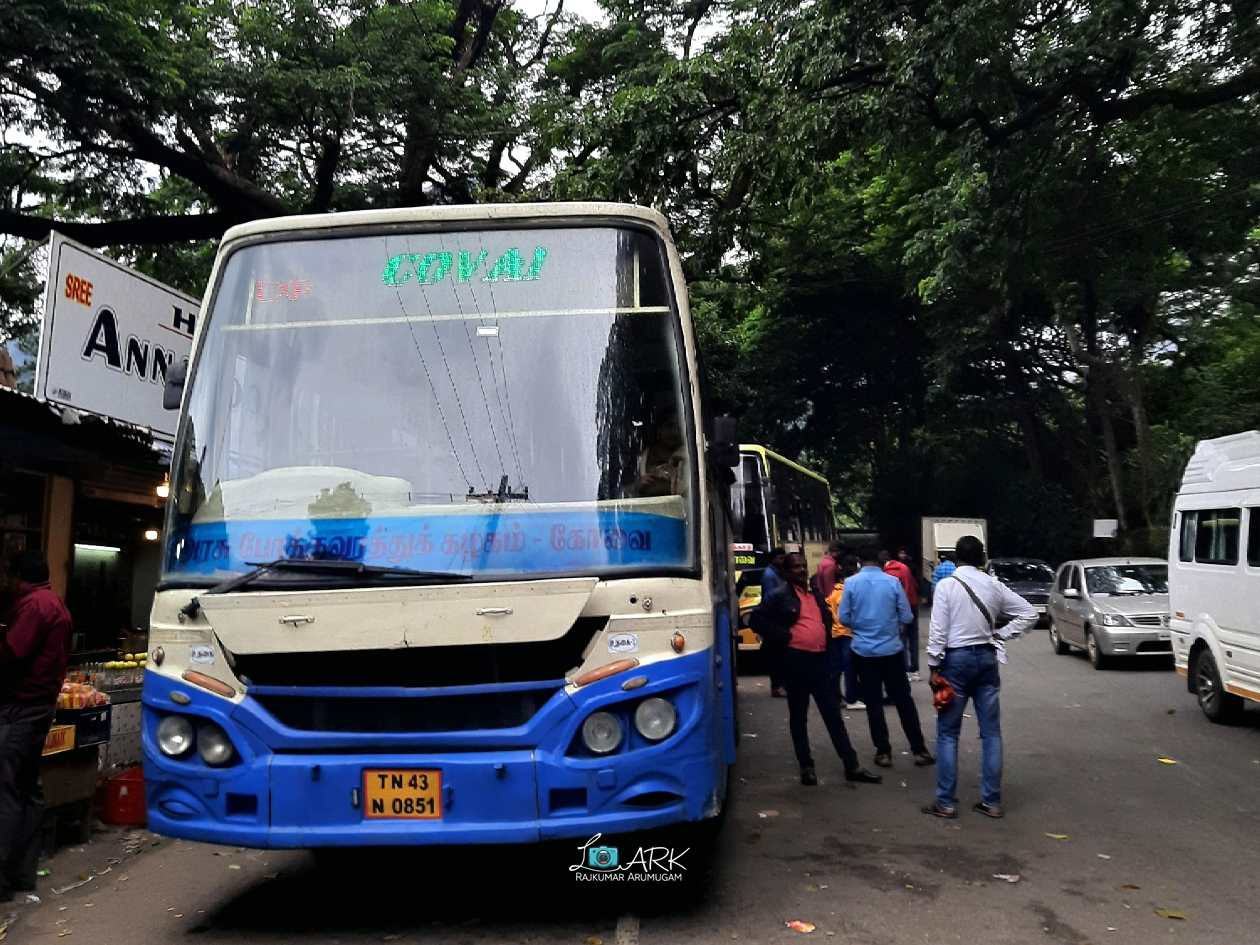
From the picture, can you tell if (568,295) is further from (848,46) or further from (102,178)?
(102,178)

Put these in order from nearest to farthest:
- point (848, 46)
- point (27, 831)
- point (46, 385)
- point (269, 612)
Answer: point (269, 612), point (27, 831), point (46, 385), point (848, 46)

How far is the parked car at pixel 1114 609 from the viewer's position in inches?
607

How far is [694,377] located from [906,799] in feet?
12.6

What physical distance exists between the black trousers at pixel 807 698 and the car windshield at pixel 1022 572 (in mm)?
18615

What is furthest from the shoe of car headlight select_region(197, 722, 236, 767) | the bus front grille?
car headlight select_region(197, 722, 236, 767)

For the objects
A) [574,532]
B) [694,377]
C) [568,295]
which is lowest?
[574,532]

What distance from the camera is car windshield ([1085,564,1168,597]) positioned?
16.2 meters

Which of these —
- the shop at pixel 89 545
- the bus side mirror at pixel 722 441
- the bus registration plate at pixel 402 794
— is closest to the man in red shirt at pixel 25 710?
the shop at pixel 89 545

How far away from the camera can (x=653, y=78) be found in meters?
19.0

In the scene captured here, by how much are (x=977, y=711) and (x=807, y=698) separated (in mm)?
1291

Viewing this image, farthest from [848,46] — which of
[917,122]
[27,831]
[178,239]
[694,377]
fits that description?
[178,239]

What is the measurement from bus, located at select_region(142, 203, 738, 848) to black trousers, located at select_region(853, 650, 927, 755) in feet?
10.9

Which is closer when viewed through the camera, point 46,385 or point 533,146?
point 46,385

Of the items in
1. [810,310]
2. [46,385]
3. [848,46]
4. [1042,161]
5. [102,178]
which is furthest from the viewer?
[810,310]
